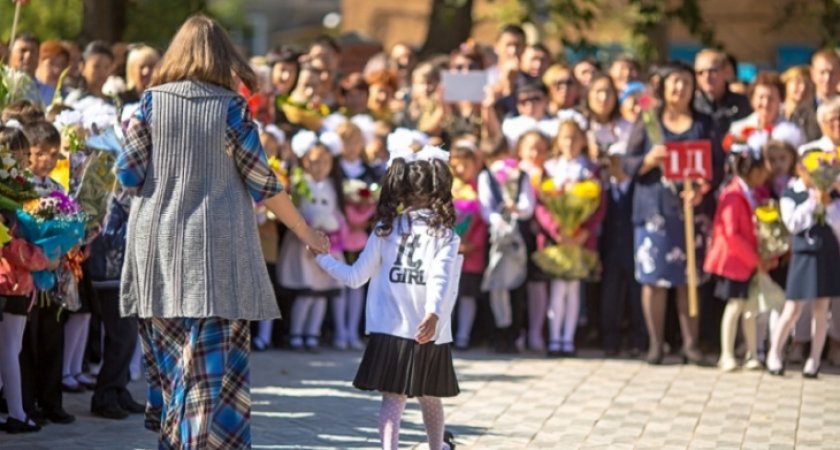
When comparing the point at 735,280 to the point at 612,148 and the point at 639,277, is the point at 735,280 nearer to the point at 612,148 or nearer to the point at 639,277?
the point at 639,277

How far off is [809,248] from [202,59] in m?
5.97

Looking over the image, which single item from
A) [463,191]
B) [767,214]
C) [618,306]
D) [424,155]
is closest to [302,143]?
[463,191]

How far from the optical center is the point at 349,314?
12.9m

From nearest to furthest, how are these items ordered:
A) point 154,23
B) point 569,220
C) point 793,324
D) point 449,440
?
point 449,440 < point 793,324 < point 569,220 < point 154,23

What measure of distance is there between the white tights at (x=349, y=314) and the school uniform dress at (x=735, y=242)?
109 inches

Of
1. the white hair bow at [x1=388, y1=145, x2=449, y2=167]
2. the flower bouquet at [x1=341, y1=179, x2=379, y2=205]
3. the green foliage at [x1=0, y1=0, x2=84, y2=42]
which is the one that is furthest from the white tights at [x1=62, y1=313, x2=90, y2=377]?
the green foliage at [x1=0, y1=0, x2=84, y2=42]

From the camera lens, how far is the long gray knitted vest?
269 inches

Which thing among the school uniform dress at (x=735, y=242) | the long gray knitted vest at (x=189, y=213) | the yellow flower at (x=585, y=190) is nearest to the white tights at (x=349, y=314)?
the yellow flower at (x=585, y=190)

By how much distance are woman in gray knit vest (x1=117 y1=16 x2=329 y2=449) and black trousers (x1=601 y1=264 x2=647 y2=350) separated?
6014 millimetres

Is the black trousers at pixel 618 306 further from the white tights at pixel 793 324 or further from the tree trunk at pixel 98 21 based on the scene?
the tree trunk at pixel 98 21

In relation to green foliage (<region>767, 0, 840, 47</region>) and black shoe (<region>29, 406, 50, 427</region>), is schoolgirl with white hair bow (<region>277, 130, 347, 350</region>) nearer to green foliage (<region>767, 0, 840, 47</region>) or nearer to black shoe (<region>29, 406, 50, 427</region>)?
black shoe (<region>29, 406, 50, 427</region>)

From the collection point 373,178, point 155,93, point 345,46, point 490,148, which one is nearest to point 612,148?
point 490,148

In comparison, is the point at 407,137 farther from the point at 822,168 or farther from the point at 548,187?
the point at 822,168

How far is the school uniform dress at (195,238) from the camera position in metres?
6.82
